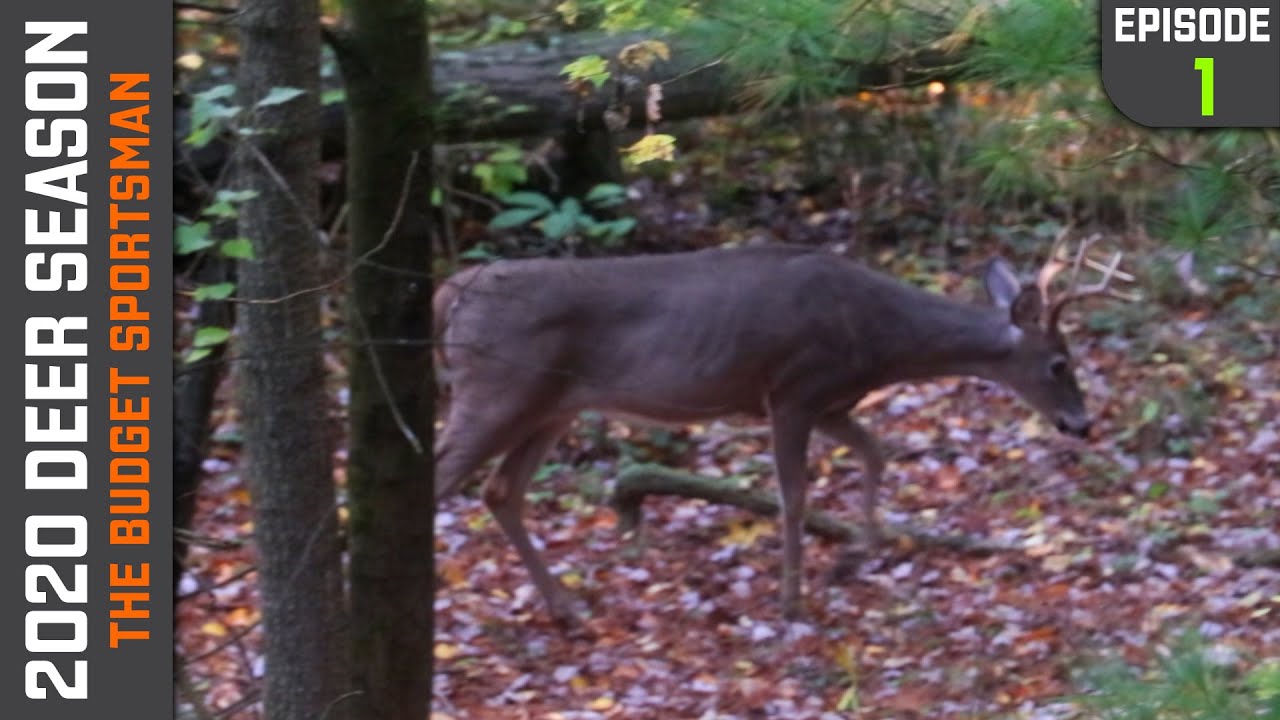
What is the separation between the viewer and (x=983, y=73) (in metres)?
4.50

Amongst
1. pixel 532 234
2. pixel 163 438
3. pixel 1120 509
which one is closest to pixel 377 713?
pixel 163 438

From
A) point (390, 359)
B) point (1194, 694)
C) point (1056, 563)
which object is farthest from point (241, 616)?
point (1194, 694)

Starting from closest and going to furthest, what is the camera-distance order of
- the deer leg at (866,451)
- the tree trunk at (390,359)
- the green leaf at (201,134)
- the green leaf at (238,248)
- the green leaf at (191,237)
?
the green leaf at (191,237) → the green leaf at (201,134) → the green leaf at (238,248) → the tree trunk at (390,359) → the deer leg at (866,451)

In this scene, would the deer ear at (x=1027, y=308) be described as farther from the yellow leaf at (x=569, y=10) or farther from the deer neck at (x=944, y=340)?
the yellow leaf at (x=569, y=10)

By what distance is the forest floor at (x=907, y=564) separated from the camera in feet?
26.0

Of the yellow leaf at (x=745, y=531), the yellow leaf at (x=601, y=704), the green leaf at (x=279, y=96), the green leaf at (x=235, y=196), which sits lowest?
the yellow leaf at (x=601, y=704)

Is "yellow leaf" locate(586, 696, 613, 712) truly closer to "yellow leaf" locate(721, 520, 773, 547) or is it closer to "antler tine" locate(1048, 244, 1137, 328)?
"yellow leaf" locate(721, 520, 773, 547)

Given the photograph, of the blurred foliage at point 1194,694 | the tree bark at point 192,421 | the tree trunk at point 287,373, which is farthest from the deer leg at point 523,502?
the blurred foliage at point 1194,694

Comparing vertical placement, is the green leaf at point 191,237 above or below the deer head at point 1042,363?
above

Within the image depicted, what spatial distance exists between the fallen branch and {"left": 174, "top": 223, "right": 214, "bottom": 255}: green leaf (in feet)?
17.7

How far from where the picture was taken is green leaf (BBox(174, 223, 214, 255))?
4.51m

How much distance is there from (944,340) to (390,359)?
4901mm

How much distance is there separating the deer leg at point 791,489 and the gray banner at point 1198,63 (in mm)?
5423

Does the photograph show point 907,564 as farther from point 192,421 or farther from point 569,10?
point 569,10
